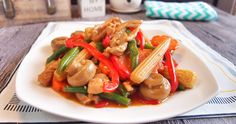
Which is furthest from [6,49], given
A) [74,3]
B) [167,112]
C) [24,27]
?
[74,3]

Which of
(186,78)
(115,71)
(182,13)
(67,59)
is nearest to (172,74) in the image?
(186,78)

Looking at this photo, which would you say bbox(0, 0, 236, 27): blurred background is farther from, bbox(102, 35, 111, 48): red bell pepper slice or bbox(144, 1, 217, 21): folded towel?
bbox(102, 35, 111, 48): red bell pepper slice

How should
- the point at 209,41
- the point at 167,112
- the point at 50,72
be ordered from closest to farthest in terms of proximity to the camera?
the point at 167,112, the point at 50,72, the point at 209,41

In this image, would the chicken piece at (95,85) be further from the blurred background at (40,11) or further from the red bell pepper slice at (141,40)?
the blurred background at (40,11)

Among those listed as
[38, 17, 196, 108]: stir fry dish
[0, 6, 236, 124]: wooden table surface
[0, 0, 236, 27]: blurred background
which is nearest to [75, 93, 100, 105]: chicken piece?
[38, 17, 196, 108]: stir fry dish

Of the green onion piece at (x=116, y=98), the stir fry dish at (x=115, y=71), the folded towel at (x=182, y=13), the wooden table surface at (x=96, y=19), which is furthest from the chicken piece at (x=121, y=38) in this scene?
the folded towel at (x=182, y=13)

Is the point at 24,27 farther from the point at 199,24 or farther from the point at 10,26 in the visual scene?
the point at 199,24

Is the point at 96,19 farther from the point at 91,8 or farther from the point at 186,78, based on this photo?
the point at 186,78
